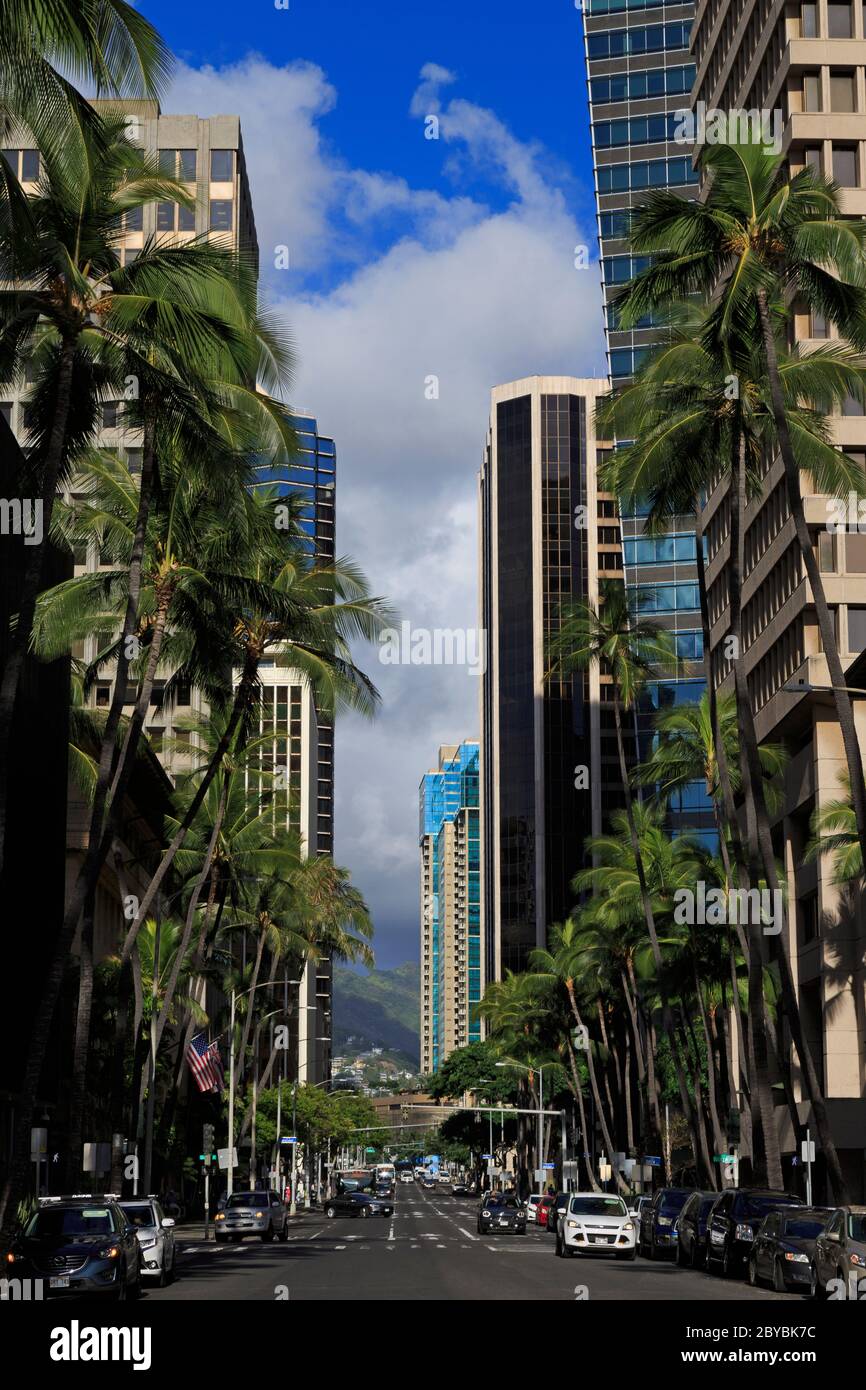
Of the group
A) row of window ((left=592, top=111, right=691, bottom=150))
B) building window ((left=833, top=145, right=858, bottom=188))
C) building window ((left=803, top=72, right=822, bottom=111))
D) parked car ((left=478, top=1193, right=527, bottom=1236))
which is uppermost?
row of window ((left=592, top=111, right=691, bottom=150))

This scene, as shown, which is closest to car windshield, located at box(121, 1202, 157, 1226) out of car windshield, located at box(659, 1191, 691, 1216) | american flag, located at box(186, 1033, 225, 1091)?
car windshield, located at box(659, 1191, 691, 1216)

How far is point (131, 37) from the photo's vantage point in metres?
23.8

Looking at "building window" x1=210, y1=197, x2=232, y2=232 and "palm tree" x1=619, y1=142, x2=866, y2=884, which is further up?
"building window" x1=210, y1=197, x2=232, y2=232

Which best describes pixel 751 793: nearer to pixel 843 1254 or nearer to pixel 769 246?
pixel 769 246

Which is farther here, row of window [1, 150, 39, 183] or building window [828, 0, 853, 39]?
row of window [1, 150, 39, 183]

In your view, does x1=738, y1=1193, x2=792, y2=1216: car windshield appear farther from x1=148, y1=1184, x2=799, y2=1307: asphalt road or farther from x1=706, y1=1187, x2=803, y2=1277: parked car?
x1=148, y1=1184, x2=799, y2=1307: asphalt road

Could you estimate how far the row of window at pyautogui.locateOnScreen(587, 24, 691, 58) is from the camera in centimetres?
13312

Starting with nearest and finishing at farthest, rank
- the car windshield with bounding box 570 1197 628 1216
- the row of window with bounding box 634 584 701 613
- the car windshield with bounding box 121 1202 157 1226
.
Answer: the car windshield with bounding box 121 1202 157 1226
the car windshield with bounding box 570 1197 628 1216
the row of window with bounding box 634 584 701 613

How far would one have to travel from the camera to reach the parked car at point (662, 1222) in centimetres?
4197

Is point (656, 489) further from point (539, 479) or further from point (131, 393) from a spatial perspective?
point (539, 479)

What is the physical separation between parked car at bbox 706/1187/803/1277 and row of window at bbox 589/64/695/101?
112 meters

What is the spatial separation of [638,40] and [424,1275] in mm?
119447
